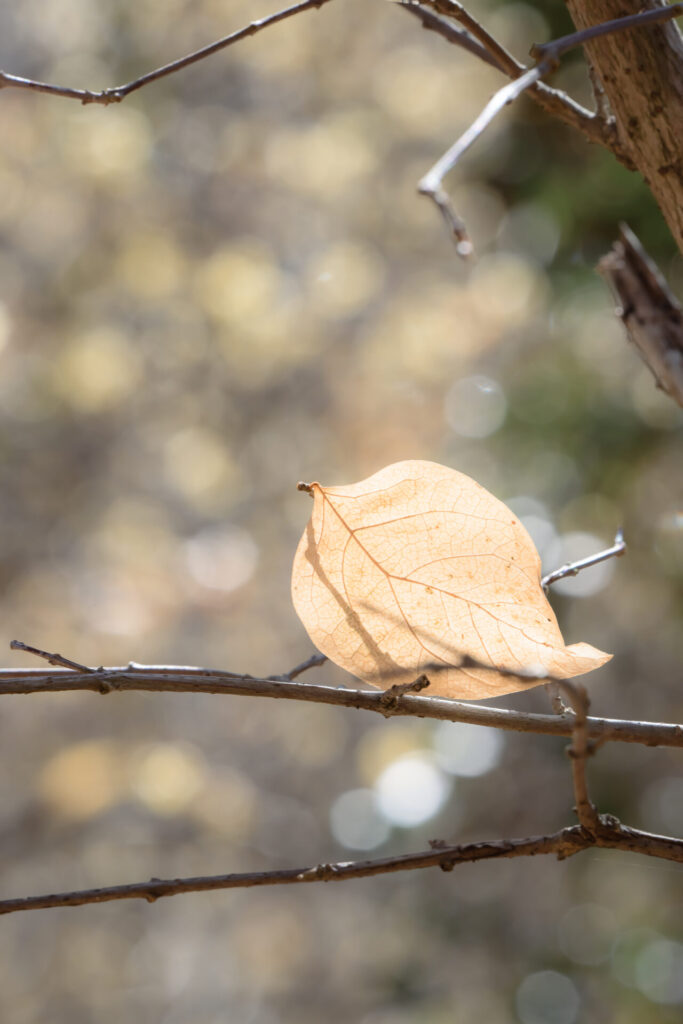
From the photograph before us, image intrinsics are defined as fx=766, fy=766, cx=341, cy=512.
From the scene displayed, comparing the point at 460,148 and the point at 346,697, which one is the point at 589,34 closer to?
the point at 460,148

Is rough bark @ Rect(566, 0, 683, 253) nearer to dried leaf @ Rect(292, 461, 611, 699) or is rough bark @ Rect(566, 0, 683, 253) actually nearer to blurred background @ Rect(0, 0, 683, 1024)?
dried leaf @ Rect(292, 461, 611, 699)

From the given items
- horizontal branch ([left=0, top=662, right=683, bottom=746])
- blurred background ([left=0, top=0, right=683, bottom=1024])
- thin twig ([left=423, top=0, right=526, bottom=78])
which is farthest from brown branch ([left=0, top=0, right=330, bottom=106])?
blurred background ([left=0, top=0, right=683, bottom=1024])

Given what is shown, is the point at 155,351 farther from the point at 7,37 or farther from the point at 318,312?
the point at 7,37

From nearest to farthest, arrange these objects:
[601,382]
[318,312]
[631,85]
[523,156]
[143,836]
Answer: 1. [631,85]
2. [601,382]
3. [523,156]
4. [143,836]
5. [318,312]

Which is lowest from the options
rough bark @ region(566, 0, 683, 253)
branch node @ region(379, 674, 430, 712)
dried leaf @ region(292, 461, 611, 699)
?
branch node @ region(379, 674, 430, 712)

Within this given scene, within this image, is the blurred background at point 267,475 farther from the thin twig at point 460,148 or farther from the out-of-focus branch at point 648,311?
the thin twig at point 460,148

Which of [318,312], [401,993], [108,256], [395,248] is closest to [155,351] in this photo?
[108,256]
